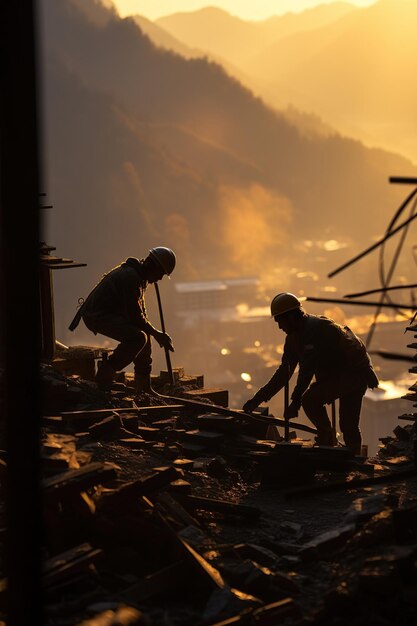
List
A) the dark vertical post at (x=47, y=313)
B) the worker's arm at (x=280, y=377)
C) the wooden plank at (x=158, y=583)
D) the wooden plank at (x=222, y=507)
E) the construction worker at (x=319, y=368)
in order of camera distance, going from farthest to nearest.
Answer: the dark vertical post at (x=47, y=313), the worker's arm at (x=280, y=377), the construction worker at (x=319, y=368), the wooden plank at (x=222, y=507), the wooden plank at (x=158, y=583)

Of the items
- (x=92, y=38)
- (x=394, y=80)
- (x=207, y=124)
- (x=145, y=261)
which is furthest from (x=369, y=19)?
(x=145, y=261)

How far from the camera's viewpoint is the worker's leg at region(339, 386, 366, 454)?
10.2 m

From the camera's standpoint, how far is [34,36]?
4285 millimetres

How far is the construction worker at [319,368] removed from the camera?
955 cm

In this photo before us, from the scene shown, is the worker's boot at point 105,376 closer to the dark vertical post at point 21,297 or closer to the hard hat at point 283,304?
the hard hat at point 283,304

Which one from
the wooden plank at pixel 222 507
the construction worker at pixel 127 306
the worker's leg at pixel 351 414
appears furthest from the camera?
the construction worker at pixel 127 306

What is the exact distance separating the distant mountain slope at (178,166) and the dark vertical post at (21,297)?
79.6 metres

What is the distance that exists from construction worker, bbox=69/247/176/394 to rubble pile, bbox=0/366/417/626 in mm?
1748

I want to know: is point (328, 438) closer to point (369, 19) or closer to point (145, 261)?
point (145, 261)

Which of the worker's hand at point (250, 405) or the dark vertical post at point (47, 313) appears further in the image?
the dark vertical post at point (47, 313)

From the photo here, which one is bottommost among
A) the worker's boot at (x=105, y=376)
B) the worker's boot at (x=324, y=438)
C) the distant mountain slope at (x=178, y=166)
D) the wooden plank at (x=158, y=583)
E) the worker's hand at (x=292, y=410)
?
the wooden plank at (x=158, y=583)

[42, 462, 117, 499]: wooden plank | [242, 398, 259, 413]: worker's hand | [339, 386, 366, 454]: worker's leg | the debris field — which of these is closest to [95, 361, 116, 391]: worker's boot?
the debris field

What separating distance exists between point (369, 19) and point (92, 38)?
67.0 meters

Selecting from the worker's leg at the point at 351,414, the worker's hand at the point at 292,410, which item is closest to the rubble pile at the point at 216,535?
the worker's hand at the point at 292,410
